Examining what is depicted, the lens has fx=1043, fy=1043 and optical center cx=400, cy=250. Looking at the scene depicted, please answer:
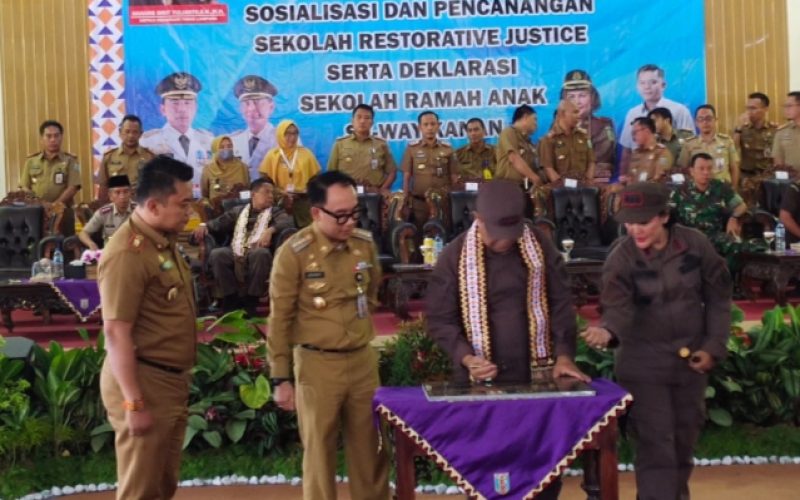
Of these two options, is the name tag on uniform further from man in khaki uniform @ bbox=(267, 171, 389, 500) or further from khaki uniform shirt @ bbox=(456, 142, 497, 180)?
man in khaki uniform @ bbox=(267, 171, 389, 500)

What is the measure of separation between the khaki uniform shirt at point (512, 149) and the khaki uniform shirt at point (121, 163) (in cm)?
328

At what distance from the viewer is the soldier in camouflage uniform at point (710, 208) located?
841cm

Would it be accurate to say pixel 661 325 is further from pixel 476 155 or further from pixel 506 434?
pixel 476 155

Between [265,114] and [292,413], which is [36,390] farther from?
[265,114]

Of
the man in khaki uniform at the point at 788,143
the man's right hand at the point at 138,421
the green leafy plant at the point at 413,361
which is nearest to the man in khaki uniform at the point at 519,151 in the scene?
the man in khaki uniform at the point at 788,143

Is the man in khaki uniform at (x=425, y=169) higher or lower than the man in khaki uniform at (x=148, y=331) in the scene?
higher

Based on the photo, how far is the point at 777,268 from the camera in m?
8.05

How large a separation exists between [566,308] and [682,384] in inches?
19.5

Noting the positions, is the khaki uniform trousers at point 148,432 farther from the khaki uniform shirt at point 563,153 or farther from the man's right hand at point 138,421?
the khaki uniform shirt at point 563,153

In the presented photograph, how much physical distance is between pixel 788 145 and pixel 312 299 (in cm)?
766

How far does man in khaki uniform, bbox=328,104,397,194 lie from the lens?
9.95 meters

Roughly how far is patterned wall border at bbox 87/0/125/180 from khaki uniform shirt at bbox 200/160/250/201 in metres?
1.01

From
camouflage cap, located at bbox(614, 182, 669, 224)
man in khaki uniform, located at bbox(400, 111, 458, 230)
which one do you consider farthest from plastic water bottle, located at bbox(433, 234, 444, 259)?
camouflage cap, located at bbox(614, 182, 669, 224)

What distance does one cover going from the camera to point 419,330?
5012 mm
